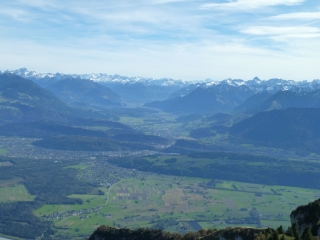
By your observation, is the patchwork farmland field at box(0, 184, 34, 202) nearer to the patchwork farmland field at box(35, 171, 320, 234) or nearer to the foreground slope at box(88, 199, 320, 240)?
the patchwork farmland field at box(35, 171, 320, 234)

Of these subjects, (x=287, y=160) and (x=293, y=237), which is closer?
(x=293, y=237)

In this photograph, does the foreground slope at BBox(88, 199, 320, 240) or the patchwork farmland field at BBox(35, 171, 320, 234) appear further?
the patchwork farmland field at BBox(35, 171, 320, 234)

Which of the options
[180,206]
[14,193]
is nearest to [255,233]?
[180,206]

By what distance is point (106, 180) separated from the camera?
533 ft

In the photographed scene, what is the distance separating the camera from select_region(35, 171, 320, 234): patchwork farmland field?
114m

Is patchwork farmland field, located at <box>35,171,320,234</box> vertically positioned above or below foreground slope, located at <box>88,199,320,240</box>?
below

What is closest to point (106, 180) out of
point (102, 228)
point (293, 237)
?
point (102, 228)

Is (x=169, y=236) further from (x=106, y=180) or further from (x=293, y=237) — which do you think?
(x=106, y=180)

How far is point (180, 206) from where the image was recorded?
132375mm

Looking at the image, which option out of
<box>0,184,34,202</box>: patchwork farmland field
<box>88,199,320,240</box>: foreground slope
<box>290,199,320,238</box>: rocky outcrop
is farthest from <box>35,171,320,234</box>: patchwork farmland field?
<box>290,199,320,238</box>: rocky outcrop

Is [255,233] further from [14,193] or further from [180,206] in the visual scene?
[14,193]

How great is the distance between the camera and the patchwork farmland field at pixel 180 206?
113812 mm

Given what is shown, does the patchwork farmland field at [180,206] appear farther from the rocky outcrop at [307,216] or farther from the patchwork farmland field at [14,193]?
the rocky outcrop at [307,216]

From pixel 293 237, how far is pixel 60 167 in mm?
153349
